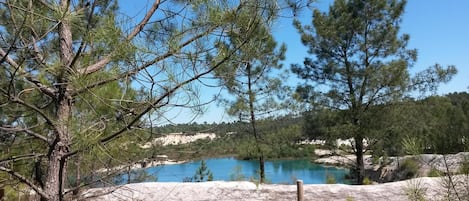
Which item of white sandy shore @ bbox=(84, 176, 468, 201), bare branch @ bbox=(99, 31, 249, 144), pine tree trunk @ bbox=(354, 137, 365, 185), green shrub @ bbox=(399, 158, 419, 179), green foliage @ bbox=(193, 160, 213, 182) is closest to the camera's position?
bare branch @ bbox=(99, 31, 249, 144)

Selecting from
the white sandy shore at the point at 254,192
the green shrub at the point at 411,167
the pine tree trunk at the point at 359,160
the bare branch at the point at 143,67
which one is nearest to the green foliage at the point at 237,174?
the white sandy shore at the point at 254,192

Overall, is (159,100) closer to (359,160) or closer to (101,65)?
(101,65)

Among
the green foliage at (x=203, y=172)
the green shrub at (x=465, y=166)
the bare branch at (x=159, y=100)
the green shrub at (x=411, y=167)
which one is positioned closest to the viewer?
the green shrub at (x=465, y=166)

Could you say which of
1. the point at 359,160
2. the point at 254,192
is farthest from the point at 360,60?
the point at 254,192

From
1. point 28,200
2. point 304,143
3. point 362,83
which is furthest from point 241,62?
point 304,143

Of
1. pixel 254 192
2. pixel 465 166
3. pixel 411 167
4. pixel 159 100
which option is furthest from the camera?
pixel 411 167

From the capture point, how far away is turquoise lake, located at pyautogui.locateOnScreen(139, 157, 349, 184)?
271cm

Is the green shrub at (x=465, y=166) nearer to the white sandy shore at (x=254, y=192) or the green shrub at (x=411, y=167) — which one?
the green shrub at (x=411, y=167)

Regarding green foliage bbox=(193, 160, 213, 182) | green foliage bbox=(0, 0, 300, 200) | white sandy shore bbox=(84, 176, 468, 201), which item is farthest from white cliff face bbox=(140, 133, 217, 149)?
green foliage bbox=(193, 160, 213, 182)

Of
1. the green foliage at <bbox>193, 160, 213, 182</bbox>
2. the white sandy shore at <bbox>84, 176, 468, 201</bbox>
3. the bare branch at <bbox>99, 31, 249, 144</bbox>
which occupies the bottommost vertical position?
the green foliage at <bbox>193, 160, 213, 182</bbox>

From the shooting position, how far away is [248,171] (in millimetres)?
7141

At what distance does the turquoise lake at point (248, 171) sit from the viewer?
2.71m

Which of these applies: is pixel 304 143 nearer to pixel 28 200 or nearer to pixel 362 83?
pixel 362 83

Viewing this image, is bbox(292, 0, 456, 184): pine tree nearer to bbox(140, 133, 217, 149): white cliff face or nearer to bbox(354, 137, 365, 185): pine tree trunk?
bbox(354, 137, 365, 185): pine tree trunk
